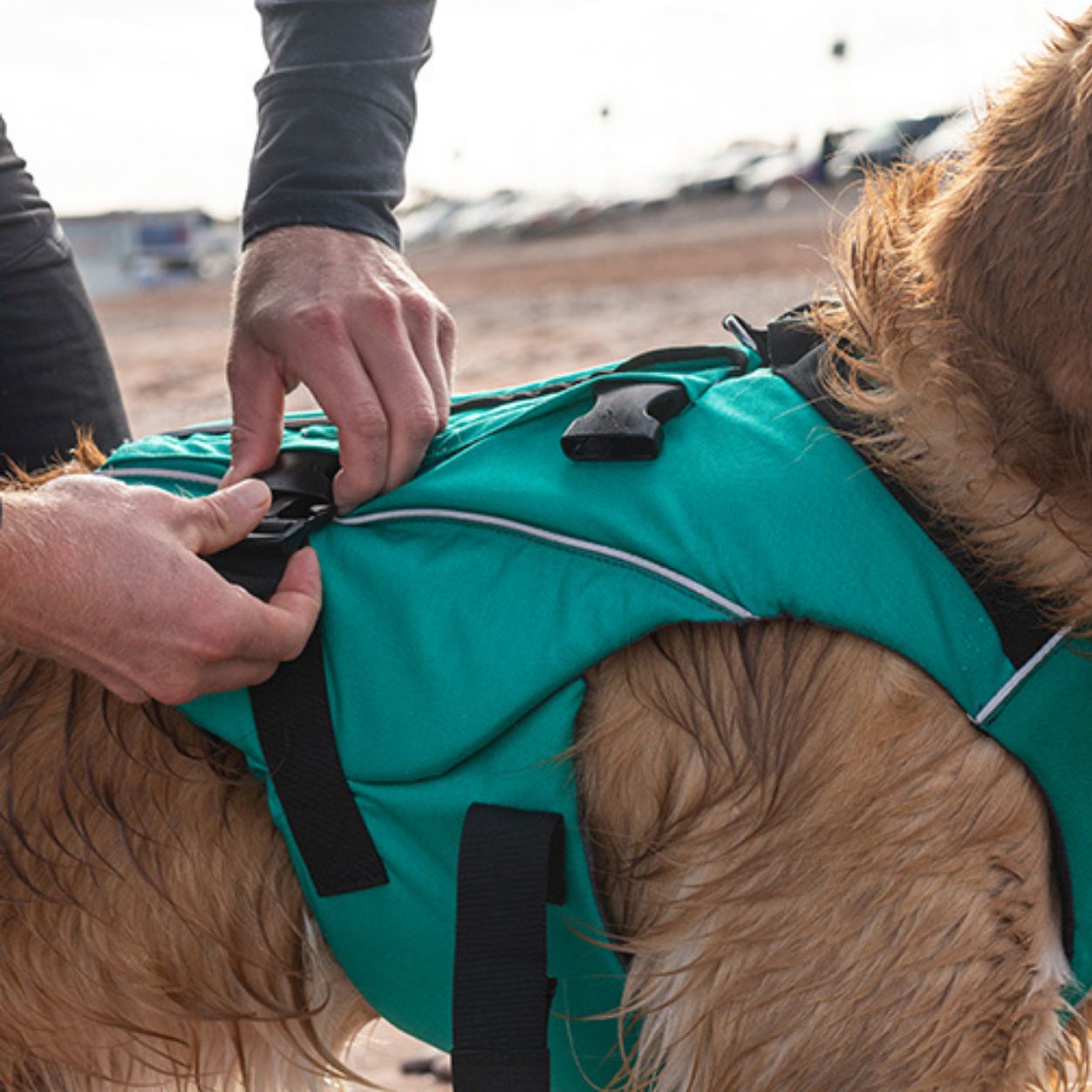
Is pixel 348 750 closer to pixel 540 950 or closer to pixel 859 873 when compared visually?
pixel 540 950

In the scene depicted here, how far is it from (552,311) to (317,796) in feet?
50.3

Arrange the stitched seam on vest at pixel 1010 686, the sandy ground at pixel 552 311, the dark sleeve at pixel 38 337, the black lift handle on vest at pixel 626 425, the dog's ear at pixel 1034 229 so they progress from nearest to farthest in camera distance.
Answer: the dog's ear at pixel 1034 229 → the stitched seam on vest at pixel 1010 686 → the black lift handle on vest at pixel 626 425 → the dark sleeve at pixel 38 337 → the sandy ground at pixel 552 311

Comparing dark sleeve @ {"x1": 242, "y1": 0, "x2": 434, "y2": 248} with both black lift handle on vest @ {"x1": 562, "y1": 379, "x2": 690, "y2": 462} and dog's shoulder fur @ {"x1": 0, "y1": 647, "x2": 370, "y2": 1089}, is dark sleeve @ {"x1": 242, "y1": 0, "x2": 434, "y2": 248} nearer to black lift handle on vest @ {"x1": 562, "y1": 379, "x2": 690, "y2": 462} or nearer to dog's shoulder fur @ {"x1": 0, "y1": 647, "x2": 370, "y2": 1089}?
black lift handle on vest @ {"x1": 562, "y1": 379, "x2": 690, "y2": 462}

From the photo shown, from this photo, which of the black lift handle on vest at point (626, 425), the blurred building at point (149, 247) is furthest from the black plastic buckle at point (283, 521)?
the blurred building at point (149, 247)

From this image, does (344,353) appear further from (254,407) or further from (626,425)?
(626,425)

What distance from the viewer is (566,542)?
1.42m

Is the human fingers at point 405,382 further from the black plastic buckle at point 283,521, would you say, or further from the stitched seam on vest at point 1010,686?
the stitched seam on vest at point 1010,686

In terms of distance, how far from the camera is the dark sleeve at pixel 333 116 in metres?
1.92

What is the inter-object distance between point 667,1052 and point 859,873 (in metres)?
0.34

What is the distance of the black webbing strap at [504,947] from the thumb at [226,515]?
17.6 inches

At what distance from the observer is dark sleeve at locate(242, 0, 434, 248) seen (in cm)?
192

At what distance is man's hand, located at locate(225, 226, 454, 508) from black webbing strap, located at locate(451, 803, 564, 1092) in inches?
19.7

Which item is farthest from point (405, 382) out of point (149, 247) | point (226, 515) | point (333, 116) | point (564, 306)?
point (149, 247)

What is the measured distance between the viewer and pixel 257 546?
154 centimetres
